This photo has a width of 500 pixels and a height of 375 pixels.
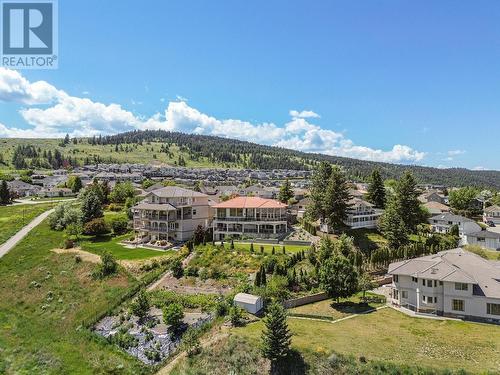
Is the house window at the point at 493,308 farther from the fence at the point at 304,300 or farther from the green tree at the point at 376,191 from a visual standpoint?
the green tree at the point at 376,191

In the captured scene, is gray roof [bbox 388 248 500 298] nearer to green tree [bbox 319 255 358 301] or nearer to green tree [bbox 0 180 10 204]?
green tree [bbox 319 255 358 301]

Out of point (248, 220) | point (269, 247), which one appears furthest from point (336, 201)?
point (248, 220)

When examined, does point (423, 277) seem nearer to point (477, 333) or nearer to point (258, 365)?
point (477, 333)

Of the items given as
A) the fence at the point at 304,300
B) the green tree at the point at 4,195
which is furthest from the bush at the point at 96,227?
the green tree at the point at 4,195

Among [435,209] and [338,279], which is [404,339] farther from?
[435,209]

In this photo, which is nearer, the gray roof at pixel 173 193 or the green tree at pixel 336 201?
the green tree at pixel 336 201
